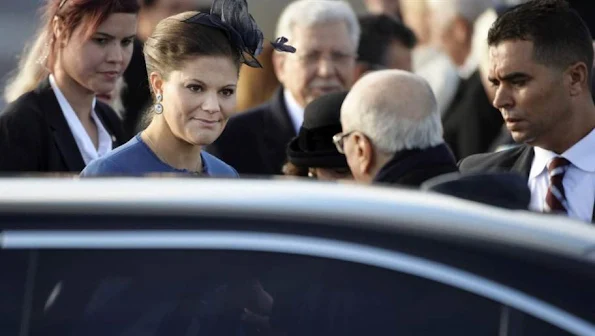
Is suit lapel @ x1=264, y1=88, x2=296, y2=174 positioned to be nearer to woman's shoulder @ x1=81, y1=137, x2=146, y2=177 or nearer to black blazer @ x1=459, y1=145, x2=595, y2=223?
black blazer @ x1=459, y1=145, x2=595, y2=223

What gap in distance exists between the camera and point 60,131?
5.55m

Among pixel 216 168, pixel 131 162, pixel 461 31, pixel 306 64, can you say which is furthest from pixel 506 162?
pixel 461 31

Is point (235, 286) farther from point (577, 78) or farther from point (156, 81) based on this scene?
point (577, 78)

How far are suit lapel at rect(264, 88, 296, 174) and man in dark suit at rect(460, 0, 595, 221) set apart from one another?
150cm

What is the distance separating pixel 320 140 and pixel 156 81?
88 cm

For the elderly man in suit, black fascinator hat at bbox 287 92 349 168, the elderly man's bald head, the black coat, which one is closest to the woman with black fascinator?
the elderly man's bald head

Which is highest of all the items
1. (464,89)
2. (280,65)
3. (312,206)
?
(312,206)

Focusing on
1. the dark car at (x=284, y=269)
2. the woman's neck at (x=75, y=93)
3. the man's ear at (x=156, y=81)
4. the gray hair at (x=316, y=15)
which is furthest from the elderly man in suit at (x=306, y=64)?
the dark car at (x=284, y=269)

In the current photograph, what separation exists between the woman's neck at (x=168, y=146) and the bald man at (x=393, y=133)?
1.81 ft

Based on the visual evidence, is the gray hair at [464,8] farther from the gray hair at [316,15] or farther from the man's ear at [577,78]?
the man's ear at [577,78]

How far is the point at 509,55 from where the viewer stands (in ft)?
17.7

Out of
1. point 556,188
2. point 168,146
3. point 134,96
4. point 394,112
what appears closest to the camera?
point 168,146

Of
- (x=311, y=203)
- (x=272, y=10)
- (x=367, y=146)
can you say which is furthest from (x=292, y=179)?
(x=272, y=10)

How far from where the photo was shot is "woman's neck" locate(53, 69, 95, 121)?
5.71m
